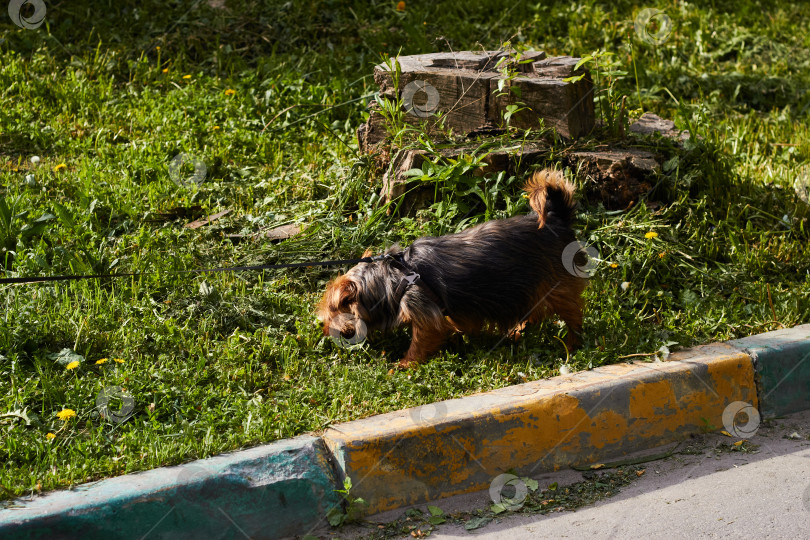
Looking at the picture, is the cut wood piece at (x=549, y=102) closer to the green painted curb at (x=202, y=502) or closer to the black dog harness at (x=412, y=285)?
the black dog harness at (x=412, y=285)

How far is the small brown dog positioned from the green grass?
16 centimetres

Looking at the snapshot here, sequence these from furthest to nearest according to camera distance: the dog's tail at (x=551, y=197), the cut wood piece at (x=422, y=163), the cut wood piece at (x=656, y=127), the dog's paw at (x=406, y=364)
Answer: the cut wood piece at (x=656, y=127) < the cut wood piece at (x=422, y=163) < the dog's tail at (x=551, y=197) < the dog's paw at (x=406, y=364)

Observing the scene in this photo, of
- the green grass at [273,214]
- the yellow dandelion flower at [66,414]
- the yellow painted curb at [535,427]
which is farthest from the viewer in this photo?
the green grass at [273,214]

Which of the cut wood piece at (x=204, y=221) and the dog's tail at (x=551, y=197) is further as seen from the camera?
the cut wood piece at (x=204, y=221)

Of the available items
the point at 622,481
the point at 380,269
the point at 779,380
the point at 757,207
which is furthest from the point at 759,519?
the point at 757,207

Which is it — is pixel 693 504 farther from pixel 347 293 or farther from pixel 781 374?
pixel 347 293

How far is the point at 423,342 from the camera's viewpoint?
4.02m

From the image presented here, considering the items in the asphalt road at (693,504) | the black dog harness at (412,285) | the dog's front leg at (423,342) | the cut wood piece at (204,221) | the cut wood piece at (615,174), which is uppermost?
the cut wood piece at (615,174)

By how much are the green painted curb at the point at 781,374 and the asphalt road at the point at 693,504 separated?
0.91ft

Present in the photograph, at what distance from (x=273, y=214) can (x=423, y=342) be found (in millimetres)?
1739

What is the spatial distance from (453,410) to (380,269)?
40.0 inches

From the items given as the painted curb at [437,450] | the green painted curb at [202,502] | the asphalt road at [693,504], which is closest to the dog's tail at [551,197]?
the painted curb at [437,450]

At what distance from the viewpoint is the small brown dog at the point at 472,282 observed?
159 inches

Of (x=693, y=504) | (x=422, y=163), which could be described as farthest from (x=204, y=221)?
(x=693, y=504)
